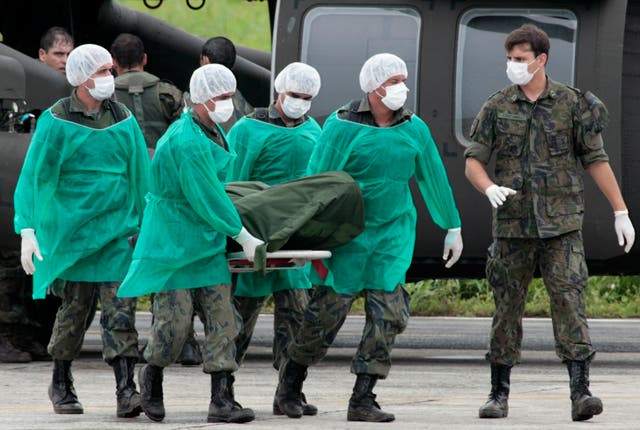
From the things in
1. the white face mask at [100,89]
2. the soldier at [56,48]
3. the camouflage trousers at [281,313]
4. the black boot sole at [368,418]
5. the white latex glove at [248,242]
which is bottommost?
the black boot sole at [368,418]

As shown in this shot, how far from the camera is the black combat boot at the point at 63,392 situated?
29.7ft

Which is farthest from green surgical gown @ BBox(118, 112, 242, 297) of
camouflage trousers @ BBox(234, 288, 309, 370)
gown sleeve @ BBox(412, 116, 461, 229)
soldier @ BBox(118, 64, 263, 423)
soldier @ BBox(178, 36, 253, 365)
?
soldier @ BBox(178, 36, 253, 365)

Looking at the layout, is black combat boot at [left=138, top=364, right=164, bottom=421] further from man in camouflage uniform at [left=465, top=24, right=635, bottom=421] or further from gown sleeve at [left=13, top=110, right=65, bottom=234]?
man in camouflage uniform at [left=465, top=24, right=635, bottom=421]

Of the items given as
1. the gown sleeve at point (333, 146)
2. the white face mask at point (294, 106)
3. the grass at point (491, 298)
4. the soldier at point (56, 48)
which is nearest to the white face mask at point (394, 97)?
the gown sleeve at point (333, 146)

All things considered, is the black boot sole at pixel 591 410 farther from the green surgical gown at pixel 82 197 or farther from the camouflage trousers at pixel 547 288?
the green surgical gown at pixel 82 197

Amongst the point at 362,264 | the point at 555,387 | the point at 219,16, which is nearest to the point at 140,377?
the point at 362,264

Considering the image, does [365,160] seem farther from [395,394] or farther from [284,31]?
[284,31]

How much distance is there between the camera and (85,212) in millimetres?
8992

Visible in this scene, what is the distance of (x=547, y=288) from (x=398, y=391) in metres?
1.75

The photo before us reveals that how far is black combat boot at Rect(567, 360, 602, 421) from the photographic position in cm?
858

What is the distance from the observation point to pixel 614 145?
11867mm

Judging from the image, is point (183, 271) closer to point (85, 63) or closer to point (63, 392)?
point (63, 392)

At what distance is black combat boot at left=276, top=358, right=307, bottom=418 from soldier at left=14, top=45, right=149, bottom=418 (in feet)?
2.60

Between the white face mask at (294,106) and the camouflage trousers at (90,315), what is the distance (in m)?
1.52
